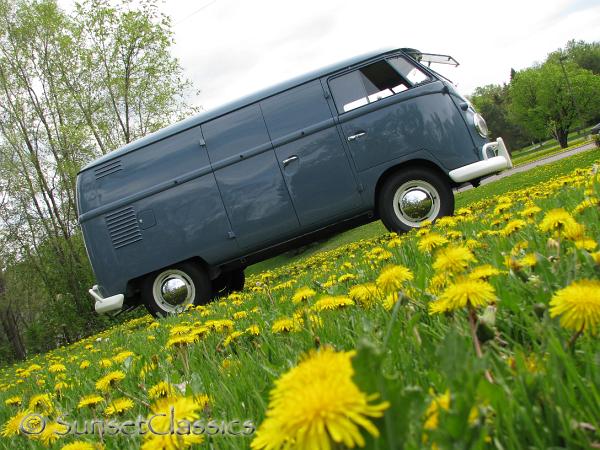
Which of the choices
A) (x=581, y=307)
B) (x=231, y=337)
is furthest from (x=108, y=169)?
(x=581, y=307)

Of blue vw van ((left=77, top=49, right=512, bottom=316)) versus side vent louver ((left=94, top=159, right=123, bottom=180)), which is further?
side vent louver ((left=94, top=159, right=123, bottom=180))

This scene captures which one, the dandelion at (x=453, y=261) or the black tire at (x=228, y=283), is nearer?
the dandelion at (x=453, y=261)

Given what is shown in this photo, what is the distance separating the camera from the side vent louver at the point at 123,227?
6.82m

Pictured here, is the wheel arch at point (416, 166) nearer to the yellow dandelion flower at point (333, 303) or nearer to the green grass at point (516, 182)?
the yellow dandelion flower at point (333, 303)

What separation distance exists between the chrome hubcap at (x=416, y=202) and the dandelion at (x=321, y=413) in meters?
5.85

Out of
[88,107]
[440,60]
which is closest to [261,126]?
[440,60]

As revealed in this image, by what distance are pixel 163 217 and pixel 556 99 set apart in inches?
2587

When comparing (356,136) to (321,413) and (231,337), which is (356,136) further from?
(321,413)

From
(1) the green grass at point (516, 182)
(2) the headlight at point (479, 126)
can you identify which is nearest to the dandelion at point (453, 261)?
(2) the headlight at point (479, 126)

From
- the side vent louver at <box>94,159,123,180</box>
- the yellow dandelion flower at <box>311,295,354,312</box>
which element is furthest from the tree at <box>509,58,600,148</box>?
the yellow dandelion flower at <box>311,295,354,312</box>

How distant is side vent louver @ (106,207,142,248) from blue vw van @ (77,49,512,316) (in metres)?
0.02

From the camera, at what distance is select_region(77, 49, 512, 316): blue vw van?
6.05 m

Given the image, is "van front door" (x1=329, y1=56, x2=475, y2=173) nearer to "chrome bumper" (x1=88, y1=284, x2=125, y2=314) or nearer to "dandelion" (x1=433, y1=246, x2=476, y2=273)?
"chrome bumper" (x1=88, y1=284, x2=125, y2=314)

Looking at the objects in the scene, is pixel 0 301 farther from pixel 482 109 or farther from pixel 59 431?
pixel 482 109
